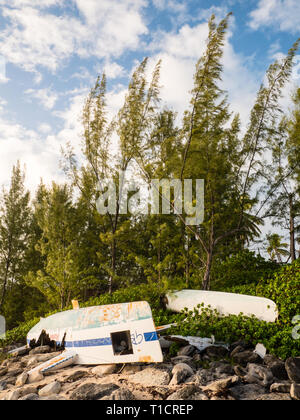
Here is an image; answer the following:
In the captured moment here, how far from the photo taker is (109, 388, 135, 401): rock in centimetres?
447

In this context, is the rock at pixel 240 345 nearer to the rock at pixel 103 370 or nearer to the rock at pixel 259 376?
the rock at pixel 259 376

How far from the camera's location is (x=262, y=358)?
5754 mm

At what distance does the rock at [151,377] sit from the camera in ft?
16.9

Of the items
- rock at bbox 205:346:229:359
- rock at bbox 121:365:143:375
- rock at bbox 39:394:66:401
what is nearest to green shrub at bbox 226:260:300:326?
rock at bbox 205:346:229:359

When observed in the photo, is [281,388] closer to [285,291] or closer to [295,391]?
[295,391]

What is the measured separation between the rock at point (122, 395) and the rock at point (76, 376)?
5.90 ft

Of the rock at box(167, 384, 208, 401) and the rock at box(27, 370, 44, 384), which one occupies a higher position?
the rock at box(167, 384, 208, 401)

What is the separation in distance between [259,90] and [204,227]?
19.2 ft

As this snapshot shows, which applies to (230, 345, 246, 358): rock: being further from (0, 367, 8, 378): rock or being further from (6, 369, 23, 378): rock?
(0, 367, 8, 378): rock

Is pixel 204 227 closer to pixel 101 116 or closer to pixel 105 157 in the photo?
pixel 105 157

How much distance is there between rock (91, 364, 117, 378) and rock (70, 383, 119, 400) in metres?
1.02

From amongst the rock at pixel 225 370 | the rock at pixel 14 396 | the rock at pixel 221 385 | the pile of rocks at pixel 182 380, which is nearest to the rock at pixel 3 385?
the pile of rocks at pixel 182 380

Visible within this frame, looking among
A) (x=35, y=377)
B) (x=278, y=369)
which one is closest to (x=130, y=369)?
(x=35, y=377)

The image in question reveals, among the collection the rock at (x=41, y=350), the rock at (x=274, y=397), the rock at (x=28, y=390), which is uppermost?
the rock at (x=274, y=397)
